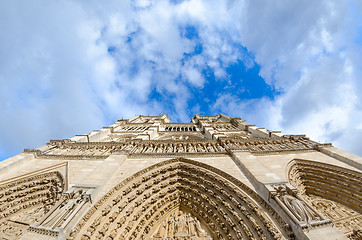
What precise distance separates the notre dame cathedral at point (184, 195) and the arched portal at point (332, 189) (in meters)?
0.03

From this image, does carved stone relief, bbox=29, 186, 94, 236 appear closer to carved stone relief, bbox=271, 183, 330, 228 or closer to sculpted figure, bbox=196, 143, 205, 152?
sculpted figure, bbox=196, 143, 205, 152

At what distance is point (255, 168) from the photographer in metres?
5.87

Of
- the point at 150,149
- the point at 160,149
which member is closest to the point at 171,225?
the point at 160,149

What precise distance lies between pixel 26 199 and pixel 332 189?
13260 mm

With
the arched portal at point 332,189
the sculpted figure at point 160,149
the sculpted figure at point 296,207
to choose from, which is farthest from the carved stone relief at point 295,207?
the sculpted figure at point 160,149

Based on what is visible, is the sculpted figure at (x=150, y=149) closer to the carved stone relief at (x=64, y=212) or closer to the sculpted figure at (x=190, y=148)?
the sculpted figure at (x=190, y=148)

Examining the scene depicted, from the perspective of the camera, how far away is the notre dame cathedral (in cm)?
400

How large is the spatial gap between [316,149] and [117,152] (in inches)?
435

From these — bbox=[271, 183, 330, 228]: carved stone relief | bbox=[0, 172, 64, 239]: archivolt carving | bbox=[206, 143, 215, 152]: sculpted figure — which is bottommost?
bbox=[271, 183, 330, 228]: carved stone relief

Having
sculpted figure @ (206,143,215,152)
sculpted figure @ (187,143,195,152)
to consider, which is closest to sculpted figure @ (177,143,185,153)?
sculpted figure @ (187,143,195,152)

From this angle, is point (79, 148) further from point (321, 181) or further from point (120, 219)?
point (321, 181)

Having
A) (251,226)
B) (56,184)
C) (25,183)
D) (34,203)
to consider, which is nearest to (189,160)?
(251,226)

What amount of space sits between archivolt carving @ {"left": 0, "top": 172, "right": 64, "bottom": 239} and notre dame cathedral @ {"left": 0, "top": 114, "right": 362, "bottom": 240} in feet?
0.11

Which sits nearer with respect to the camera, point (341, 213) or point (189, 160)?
point (341, 213)
